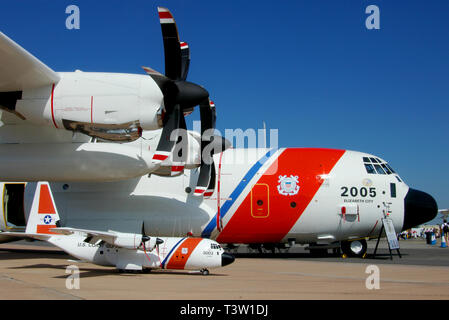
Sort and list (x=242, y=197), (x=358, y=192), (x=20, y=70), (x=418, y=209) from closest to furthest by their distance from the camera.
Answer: (x=20, y=70), (x=242, y=197), (x=358, y=192), (x=418, y=209)

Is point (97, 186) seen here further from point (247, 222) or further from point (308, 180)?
point (308, 180)

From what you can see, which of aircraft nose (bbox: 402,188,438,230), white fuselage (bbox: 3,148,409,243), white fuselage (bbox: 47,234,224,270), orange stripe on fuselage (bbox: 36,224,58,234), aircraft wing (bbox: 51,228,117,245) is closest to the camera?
aircraft wing (bbox: 51,228,117,245)

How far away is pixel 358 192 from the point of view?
17547mm

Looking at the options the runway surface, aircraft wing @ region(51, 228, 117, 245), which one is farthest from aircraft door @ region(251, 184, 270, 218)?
aircraft wing @ region(51, 228, 117, 245)

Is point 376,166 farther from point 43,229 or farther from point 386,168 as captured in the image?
point 43,229

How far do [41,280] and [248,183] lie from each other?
8.62 meters

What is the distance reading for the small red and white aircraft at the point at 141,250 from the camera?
40.4ft

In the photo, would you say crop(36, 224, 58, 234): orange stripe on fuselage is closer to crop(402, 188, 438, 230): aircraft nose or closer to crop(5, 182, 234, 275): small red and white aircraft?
crop(5, 182, 234, 275): small red and white aircraft

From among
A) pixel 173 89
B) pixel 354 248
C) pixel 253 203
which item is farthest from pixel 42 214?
pixel 354 248

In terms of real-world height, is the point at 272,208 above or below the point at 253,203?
below

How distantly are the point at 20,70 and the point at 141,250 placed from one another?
565 centimetres

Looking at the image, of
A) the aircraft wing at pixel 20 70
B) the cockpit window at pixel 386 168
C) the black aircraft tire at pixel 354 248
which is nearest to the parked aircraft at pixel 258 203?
the cockpit window at pixel 386 168

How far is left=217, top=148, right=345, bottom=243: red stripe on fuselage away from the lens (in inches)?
678
